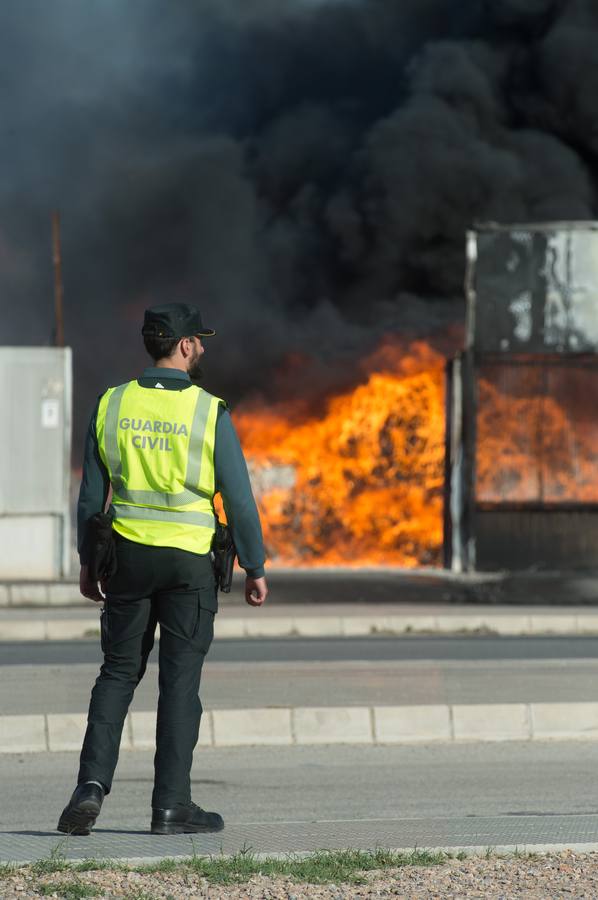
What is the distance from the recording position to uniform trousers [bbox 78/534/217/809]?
5.52 metres

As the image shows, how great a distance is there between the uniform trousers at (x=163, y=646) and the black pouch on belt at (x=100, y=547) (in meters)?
0.04

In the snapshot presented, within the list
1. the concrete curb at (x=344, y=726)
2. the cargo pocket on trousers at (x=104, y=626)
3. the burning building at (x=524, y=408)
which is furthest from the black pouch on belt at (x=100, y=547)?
the burning building at (x=524, y=408)

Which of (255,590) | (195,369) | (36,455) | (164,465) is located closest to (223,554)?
(255,590)

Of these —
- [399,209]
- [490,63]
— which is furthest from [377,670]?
[490,63]

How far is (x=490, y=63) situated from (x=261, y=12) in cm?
739

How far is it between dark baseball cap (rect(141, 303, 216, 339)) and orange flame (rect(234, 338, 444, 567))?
20787mm

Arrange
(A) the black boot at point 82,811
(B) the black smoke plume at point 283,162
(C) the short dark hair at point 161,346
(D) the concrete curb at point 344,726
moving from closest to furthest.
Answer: (A) the black boot at point 82,811 → (C) the short dark hair at point 161,346 → (D) the concrete curb at point 344,726 → (B) the black smoke plume at point 283,162

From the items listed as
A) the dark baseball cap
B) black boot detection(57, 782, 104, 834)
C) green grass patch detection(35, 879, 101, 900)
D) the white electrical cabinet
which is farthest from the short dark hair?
the white electrical cabinet

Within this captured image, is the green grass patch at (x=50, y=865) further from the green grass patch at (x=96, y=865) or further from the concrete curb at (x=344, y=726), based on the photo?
the concrete curb at (x=344, y=726)

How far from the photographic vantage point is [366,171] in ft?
124

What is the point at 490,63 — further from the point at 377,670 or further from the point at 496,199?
the point at 377,670

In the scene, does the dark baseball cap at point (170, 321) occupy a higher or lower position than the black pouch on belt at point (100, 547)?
higher

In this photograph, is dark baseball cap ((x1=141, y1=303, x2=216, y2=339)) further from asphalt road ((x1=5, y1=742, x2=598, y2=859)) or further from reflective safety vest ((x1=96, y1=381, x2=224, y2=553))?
asphalt road ((x1=5, y1=742, x2=598, y2=859))

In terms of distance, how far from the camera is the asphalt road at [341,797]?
548 centimetres
